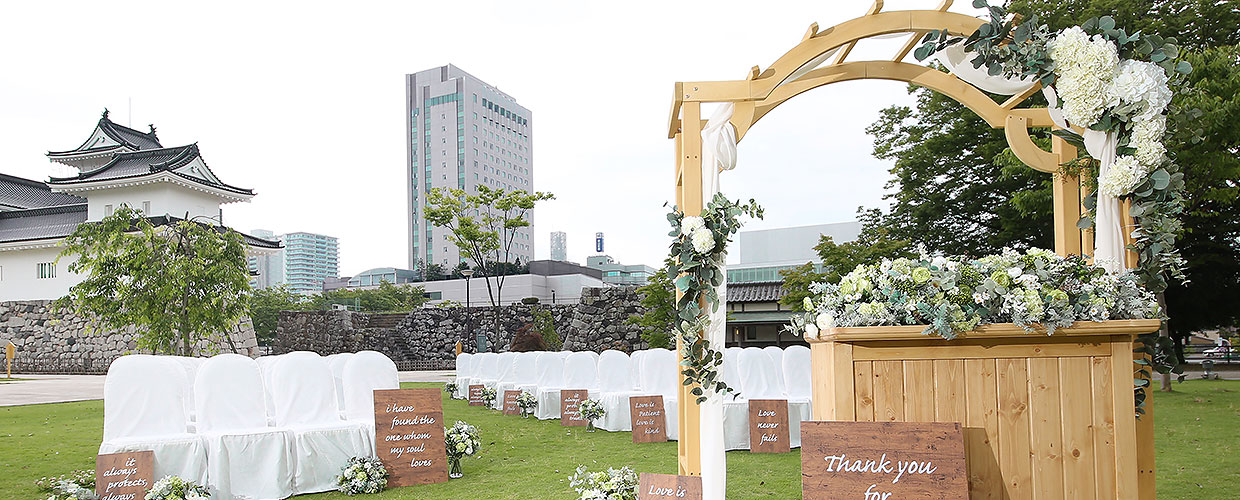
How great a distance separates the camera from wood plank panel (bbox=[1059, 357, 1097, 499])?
3.40m

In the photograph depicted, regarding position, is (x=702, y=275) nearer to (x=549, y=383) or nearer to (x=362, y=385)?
(x=362, y=385)

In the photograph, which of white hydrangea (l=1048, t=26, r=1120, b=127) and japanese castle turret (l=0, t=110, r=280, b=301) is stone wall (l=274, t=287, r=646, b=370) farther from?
white hydrangea (l=1048, t=26, r=1120, b=127)

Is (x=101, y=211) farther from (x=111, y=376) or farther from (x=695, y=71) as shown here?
(x=695, y=71)

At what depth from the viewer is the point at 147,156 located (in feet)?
92.8

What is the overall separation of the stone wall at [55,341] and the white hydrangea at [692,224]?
26.4m

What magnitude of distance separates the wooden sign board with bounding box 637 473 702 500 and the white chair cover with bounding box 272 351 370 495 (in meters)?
2.53

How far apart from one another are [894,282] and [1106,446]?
1067 mm

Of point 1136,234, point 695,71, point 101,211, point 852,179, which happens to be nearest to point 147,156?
point 101,211

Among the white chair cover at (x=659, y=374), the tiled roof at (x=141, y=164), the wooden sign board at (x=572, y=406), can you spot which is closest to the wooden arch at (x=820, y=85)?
the white chair cover at (x=659, y=374)

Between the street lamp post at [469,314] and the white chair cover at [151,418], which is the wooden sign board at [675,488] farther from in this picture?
the street lamp post at [469,314]

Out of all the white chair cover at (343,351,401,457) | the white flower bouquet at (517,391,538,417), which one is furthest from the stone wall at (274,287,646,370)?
the white chair cover at (343,351,401,457)

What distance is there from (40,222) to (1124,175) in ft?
112

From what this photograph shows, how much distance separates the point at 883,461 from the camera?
3299 mm

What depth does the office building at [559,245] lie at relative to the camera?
79250 mm
